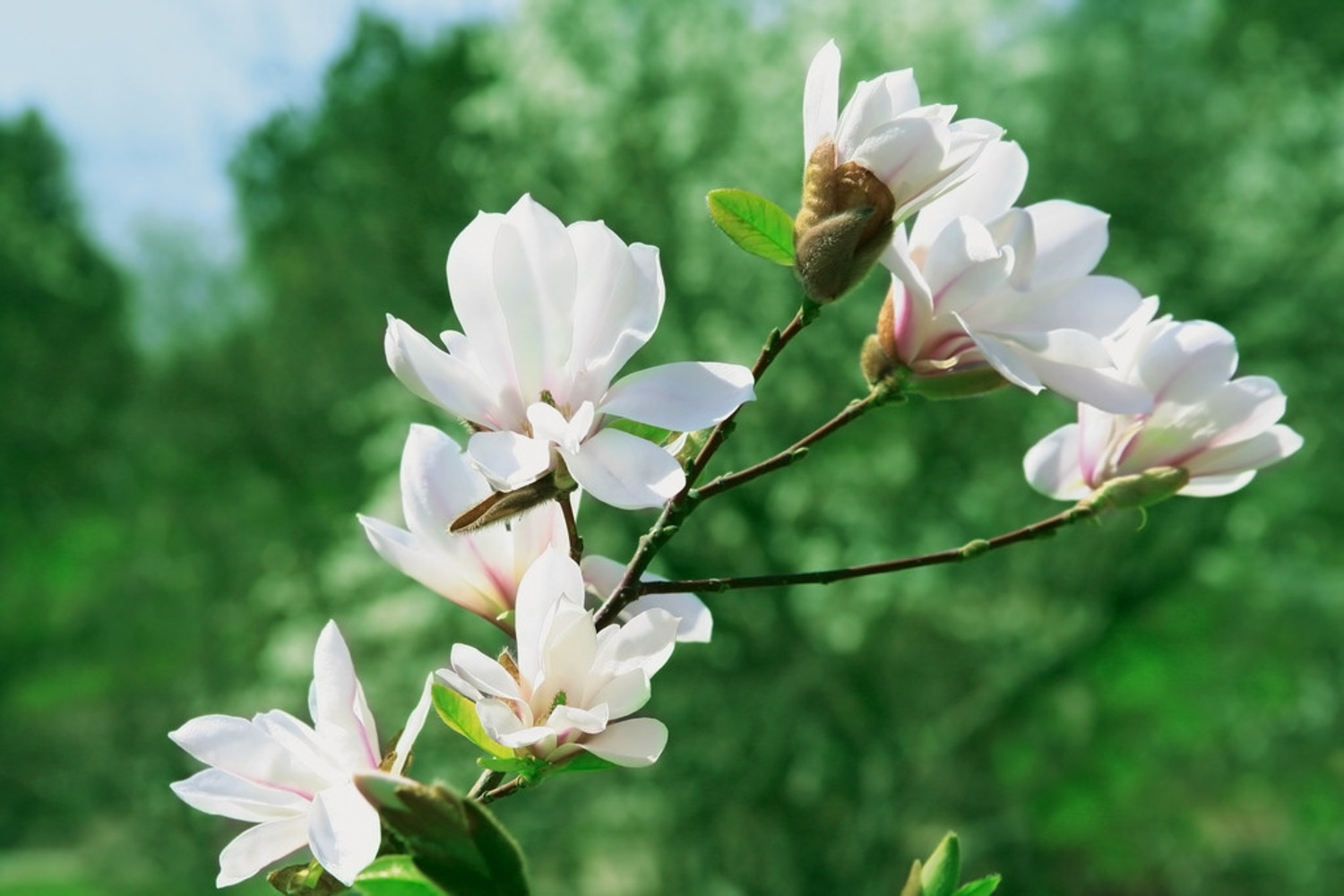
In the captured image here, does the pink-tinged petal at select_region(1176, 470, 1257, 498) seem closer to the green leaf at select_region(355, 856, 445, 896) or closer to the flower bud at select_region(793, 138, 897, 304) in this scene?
the flower bud at select_region(793, 138, 897, 304)

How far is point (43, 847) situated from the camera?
340 inches

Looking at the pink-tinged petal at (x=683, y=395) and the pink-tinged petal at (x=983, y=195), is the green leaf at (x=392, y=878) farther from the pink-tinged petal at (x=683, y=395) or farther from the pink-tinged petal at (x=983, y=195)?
the pink-tinged petal at (x=983, y=195)

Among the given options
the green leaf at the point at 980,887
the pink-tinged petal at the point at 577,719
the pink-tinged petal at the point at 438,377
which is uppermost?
the pink-tinged petal at the point at 438,377

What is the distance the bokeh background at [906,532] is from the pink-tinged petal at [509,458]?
4.31 metres

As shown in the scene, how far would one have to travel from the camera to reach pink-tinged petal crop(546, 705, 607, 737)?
0.41 m

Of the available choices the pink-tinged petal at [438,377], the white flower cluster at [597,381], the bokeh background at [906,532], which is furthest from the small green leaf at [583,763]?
the bokeh background at [906,532]

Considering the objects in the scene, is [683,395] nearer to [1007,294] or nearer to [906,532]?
[1007,294]

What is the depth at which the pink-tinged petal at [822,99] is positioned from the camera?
1.47 ft

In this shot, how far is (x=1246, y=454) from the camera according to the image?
0.51m

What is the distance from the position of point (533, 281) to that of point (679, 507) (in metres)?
0.09

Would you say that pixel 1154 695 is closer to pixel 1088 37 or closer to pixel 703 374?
pixel 1088 37

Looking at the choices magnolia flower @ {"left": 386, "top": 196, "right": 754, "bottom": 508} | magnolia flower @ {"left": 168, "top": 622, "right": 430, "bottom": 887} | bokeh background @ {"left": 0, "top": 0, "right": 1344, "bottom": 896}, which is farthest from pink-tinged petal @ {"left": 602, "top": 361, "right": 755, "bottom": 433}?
bokeh background @ {"left": 0, "top": 0, "right": 1344, "bottom": 896}

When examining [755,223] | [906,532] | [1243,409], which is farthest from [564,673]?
[906,532]

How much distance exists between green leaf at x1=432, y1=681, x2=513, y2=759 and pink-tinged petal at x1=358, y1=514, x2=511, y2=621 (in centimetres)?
5
